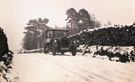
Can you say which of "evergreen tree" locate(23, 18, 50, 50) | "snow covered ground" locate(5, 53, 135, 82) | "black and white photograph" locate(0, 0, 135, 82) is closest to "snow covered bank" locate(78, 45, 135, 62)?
"black and white photograph" locate(0, 0, 135, 82)

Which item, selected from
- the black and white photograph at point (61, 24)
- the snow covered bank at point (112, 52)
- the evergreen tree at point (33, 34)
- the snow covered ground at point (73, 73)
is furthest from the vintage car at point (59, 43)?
the snow covered ground at point (73, 73)

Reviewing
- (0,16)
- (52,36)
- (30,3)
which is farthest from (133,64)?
(52,36)

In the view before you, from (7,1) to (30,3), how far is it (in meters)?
0.56

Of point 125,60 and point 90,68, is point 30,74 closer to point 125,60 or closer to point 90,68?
point 90,68

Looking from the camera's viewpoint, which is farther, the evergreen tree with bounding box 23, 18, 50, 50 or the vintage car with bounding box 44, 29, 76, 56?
the vintage car with bounding box 44, 29, 76, 56

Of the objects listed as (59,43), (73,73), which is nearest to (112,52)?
(73,73)

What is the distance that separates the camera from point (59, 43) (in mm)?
8703

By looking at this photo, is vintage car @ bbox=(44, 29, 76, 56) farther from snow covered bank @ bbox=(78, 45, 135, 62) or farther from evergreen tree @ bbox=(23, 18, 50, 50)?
evergreen tree @ bbox=(23, 18, 50, 50)

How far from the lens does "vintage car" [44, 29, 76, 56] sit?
857 cm

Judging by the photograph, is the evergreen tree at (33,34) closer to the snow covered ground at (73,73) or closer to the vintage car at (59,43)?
the vintage car at (59,43)

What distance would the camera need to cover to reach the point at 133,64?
17.5ft

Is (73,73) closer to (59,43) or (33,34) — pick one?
(33,34)

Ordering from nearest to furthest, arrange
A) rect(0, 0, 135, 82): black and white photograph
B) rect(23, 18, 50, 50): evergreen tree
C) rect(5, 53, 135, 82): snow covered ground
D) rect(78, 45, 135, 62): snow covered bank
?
rect(5, 53, 135, 82): snow covered ground → rect(0, 0, 135, 82): black and white photograph → rect(23, 18, 50, 50): evergreen tree → rect(78, 45, 135, 62): snow covered bank

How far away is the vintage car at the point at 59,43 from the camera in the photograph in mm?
8569
